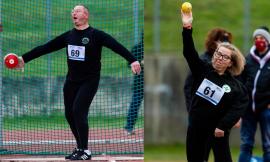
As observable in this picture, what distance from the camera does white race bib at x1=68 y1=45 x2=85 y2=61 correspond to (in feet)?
34.7

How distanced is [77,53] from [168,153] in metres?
6.28

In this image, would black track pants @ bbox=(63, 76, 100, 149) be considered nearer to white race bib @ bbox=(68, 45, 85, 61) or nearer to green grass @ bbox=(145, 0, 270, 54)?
white race bib @ bbox=(68, 45, 85, 61)

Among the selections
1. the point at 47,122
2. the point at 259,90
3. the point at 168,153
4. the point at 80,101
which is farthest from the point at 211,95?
the point at 168,153

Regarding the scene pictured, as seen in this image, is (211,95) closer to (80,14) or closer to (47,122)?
(80,14)

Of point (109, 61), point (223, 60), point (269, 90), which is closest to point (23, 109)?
point (109, 61)

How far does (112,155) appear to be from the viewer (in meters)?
11.9

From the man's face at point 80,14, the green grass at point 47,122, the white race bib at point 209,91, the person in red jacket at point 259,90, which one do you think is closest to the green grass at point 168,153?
the green grass at point 47,122

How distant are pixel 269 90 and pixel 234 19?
7.43 meters

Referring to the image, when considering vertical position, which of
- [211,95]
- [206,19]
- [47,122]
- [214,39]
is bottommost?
[47,122]

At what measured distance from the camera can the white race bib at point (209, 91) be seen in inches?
360

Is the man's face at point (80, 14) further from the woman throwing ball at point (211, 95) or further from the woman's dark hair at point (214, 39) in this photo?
the woman throwing ball at point (211, 95)

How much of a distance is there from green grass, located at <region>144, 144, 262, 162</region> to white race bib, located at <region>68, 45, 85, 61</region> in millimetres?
4483

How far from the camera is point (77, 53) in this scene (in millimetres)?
10602

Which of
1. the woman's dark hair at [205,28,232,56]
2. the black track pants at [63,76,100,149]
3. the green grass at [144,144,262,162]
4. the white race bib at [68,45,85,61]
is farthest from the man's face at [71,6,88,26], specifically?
the green grass at [144,144,262,162]
